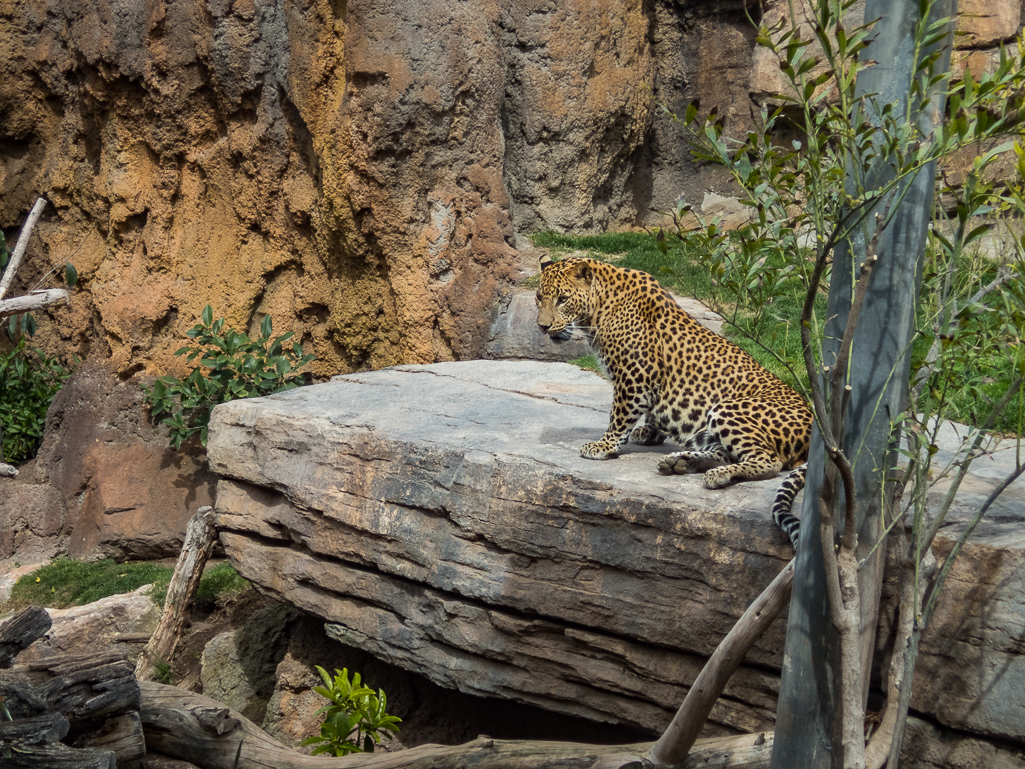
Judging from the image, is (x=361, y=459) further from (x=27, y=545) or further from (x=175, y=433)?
(x=27, y=545)

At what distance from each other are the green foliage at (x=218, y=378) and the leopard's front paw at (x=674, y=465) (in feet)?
16.1

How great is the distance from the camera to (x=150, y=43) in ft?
32.1

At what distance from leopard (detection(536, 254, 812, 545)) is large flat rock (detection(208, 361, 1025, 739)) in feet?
0.41

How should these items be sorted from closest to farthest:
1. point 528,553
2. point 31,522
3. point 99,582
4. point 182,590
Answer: point 528,553 → point 182,590 → point 99,582 → point 31,522

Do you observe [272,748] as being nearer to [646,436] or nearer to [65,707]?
[65,707]

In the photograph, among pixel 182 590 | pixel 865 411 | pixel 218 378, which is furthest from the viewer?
pixel 218 378

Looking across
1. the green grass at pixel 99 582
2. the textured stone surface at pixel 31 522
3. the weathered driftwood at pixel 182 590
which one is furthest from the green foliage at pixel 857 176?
the textured stone surface at pixel 31 522

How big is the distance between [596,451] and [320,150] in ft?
19.4

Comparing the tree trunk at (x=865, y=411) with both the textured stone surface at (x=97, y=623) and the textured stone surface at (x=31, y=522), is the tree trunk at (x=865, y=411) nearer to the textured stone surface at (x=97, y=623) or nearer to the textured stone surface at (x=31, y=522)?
the textured stone surface at (x=97, y=623)

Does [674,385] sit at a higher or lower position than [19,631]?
higher

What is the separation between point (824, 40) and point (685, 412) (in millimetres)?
3041

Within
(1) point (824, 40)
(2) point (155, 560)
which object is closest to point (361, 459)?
(1) point (824, 40)

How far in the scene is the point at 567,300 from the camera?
5.56 meters

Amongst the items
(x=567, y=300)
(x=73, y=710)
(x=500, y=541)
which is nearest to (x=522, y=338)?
(x=567, y=300)
